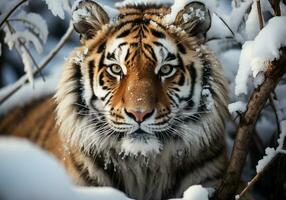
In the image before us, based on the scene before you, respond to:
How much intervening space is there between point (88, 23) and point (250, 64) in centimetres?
97

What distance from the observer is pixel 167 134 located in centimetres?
273

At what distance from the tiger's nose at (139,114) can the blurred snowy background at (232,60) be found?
394mm

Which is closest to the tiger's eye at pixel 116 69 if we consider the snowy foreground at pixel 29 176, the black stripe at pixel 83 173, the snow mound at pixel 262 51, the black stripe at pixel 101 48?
the black stripe at pixel 101 48

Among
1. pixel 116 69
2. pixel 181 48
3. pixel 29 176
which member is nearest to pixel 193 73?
pixel 181 48

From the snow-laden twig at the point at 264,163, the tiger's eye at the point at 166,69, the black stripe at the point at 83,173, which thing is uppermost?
the tiger's eye at the point at 166,69

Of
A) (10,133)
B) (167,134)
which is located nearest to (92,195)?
(167,134)

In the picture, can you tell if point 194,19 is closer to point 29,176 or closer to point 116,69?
point 116,69

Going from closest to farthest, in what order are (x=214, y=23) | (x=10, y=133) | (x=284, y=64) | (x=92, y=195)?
(x=92, y=195), (x=284, y=64), (x=214, y=23), (x=10, y=133)

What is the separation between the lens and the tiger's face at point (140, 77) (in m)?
2.58

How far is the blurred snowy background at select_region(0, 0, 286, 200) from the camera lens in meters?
2.68

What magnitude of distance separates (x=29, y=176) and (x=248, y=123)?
3.87 feet

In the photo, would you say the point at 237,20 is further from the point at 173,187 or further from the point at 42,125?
the point at 42,125

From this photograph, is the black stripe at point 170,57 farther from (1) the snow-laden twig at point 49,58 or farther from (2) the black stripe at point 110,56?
(1) the snow-laden twig at point 49,58

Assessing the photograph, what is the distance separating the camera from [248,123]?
7.18 ft
